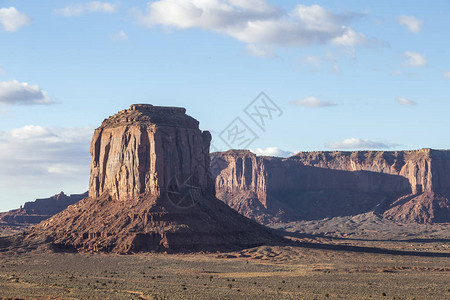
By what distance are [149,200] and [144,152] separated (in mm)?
9864

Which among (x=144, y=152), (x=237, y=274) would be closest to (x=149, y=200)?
(x=144, y=152)

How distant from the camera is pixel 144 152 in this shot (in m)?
152

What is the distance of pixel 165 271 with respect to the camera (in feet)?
375

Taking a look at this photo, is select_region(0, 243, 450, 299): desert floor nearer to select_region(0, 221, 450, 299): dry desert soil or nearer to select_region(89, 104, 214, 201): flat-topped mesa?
select_region(0, 221, 450, 299): dry desert soil

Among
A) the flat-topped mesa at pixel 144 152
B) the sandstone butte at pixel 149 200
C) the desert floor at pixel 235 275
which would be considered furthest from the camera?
the flat-topped mesa at pixel 144 152

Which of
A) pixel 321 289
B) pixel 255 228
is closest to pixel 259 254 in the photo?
pixel 255 228

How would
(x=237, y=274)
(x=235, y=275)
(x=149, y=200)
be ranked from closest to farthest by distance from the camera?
(x=235, y=275) < (x=237, y=274) < (x=149, y=200)

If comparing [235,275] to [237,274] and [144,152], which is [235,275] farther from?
[144,152]

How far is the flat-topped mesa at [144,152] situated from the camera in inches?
5925

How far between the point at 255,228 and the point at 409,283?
198ft

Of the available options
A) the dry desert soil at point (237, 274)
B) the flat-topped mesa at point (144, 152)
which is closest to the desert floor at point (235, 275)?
the dry desert soil at point (237, 274)

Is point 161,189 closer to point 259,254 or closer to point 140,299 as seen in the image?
point 259,254

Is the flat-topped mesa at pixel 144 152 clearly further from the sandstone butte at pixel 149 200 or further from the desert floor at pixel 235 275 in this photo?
the desert floor at pixel 235 275

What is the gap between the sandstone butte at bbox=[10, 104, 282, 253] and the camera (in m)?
141
